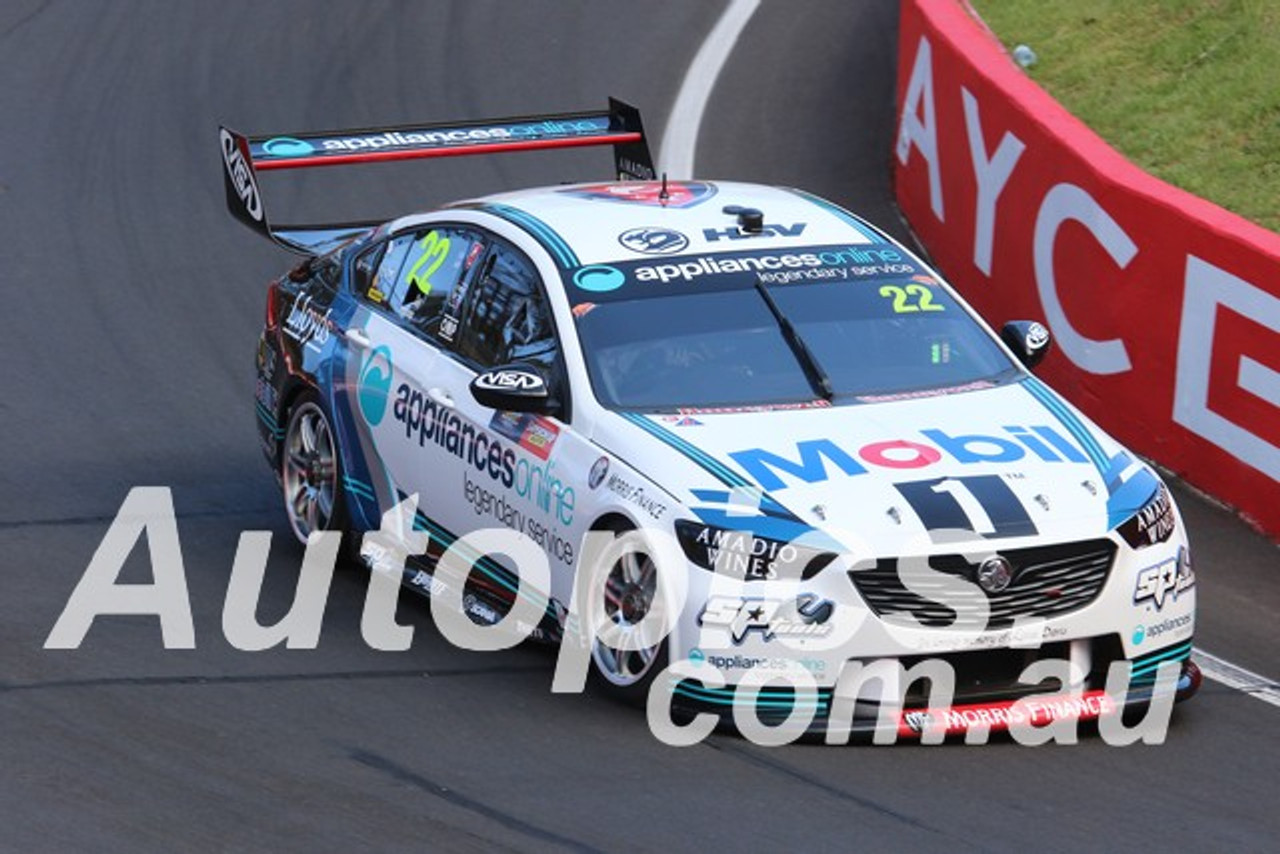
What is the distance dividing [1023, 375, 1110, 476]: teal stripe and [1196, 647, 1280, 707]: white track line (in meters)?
1.06

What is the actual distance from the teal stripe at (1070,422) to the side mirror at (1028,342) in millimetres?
252

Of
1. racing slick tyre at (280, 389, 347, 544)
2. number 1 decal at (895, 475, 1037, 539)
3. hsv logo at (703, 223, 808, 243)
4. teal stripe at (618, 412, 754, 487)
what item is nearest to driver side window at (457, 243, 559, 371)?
teal stripe at (618, 412, 754, 487)

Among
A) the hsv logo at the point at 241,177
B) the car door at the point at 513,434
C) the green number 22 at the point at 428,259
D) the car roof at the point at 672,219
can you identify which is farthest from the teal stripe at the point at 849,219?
the hsv logo at the point at 241,177

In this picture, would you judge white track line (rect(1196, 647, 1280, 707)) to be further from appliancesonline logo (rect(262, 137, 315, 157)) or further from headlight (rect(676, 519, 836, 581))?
appliancesonline logo (rect(262, 137, 315, 157))

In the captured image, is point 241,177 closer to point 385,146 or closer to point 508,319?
point 385,146

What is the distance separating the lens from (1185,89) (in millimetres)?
15367

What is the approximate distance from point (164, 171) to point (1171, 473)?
7801 millimetres

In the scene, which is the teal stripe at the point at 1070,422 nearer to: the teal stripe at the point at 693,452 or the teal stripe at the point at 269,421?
the teal stripe at the point at 693,452

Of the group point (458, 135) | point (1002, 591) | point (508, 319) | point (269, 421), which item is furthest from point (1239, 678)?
point (458, 135)

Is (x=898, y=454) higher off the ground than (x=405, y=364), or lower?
higher

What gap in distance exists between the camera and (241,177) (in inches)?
452

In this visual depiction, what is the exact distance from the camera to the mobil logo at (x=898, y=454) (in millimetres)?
8078

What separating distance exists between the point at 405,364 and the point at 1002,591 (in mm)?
2892

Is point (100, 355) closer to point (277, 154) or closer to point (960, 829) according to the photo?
point (277, 154)
